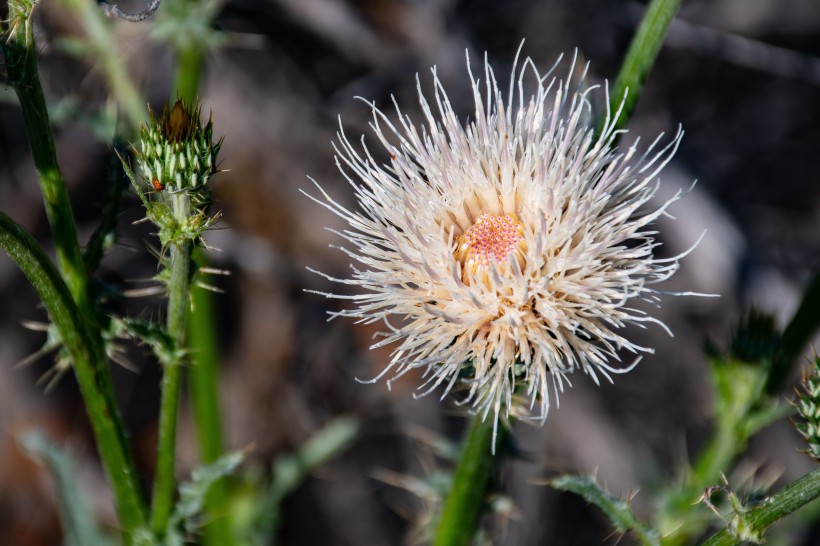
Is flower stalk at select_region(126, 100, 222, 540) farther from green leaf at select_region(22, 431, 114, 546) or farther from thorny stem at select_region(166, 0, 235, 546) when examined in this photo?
thorny stem at select_region(166, 0, 235, 546)

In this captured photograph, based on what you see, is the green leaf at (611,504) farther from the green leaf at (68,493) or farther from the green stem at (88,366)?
the green leaf at (68,493)

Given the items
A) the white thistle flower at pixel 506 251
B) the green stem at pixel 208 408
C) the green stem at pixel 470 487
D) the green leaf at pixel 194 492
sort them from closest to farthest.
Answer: the white thistle flower at pixel 506 251 < the green leaf at pixel 194 492 < the green stem at pixel 470 487 < the green stem at pixel 208 408

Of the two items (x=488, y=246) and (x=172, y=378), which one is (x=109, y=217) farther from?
(x=488, y=246)

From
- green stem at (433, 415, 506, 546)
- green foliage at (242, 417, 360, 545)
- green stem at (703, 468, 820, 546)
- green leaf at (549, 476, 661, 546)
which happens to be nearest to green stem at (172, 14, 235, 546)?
green foliage at (242, 417, 360, 545)

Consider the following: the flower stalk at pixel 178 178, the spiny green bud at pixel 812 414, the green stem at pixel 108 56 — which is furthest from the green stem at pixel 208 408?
the spiny green bud at pixel 812 414


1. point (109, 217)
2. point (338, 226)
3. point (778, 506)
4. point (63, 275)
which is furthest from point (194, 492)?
point (338, 226)

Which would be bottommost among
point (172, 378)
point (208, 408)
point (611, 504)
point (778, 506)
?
point (208, 408)
